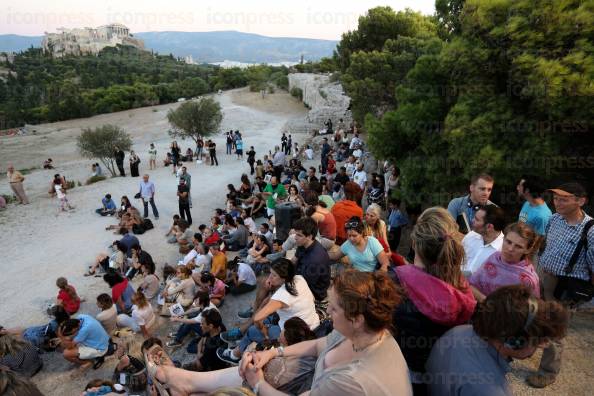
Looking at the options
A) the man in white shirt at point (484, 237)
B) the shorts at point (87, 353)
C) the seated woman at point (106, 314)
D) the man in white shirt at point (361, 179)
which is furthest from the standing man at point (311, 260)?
the man in white shirt at point (361, 179)

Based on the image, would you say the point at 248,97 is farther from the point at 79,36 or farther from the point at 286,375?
the point at 79,36

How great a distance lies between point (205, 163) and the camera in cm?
2194

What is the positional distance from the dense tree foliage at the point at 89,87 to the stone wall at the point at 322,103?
15.2 metres

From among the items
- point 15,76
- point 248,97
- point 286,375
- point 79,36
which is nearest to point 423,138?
point 286,375

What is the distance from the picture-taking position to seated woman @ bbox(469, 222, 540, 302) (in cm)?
327

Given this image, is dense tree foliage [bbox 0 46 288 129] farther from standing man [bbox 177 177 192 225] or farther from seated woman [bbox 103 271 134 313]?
seated woman [bbox 103 271 134 313]

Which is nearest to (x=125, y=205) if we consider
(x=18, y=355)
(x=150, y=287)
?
(x=150, y=287)

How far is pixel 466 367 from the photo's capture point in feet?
6.80

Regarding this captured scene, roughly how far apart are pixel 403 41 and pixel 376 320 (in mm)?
17300

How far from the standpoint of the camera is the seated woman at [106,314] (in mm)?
6434

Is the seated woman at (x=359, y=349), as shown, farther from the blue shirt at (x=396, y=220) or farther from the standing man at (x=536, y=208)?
the blue shirt at (x=396, y=220)

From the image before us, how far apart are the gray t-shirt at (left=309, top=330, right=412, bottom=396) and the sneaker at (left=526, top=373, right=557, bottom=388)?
2.53m

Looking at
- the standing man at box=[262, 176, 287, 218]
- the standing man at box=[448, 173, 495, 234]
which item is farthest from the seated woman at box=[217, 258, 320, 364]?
the standing man at box=[262, 176, 287, 218]

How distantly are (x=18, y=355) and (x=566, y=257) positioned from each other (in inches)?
294
